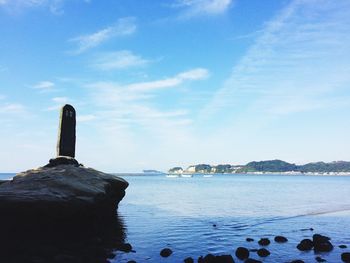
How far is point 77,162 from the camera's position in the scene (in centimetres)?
3831

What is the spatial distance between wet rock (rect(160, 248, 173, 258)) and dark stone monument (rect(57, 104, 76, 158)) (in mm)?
18646

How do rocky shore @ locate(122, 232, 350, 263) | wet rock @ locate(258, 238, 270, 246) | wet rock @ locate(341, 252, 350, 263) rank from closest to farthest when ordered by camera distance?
rocky shore @ locate(122, 232, 350, 263), wet rock @ locate(341, 252, 350, 263), wet rock @ locate(258, 238, 270, 246)

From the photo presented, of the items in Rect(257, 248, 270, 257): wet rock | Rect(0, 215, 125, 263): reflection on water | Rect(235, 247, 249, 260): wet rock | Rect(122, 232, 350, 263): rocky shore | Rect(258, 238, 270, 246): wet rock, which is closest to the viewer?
Rect(122, 232, 350, 263): rocky shore

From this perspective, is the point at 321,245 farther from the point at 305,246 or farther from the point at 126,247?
the point at 126,247

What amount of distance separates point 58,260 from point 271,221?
87.7ft

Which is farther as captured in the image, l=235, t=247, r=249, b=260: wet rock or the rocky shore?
l=235, t=247, r=249, b=260: wet rock

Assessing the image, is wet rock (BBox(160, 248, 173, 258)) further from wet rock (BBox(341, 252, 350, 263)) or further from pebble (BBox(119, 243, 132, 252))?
wet rock (BBox(341, 252, 350, 263))

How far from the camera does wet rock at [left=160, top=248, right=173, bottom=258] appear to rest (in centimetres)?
2359

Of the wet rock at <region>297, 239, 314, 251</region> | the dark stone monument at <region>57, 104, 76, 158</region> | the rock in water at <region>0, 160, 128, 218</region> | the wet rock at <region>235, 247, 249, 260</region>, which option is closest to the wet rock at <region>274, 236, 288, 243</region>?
the wet rock at <region>297, 239, 314, 251</region>

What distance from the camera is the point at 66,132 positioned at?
38969 millimetres

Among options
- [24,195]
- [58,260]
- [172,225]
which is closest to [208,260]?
[58,260]

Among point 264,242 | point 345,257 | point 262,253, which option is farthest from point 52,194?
→ point 345,257

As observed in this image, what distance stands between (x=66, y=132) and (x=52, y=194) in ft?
46.3

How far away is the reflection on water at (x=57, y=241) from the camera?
22000 millimetres
